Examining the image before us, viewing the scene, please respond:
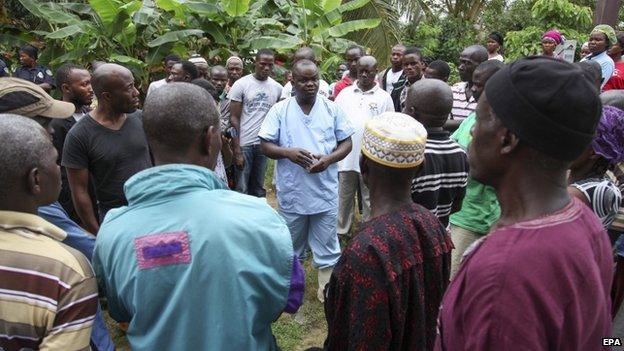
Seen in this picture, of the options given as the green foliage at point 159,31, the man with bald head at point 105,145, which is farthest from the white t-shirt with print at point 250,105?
the green foliage at point 159,31

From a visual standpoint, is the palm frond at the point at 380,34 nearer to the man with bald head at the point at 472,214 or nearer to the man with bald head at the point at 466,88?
the man with bald head at the point at 466,88

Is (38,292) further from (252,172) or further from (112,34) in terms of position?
(112,34)

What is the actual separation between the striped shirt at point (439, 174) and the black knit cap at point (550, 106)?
1724mm

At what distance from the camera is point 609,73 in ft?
19.8

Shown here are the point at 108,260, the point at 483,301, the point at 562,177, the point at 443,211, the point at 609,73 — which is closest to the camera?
the point at 483,301

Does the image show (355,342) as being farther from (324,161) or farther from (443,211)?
(324,161)

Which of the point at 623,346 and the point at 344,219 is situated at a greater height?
the point at 623,346

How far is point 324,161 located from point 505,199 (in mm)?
2579

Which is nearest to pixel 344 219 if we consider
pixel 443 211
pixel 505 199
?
Answer: pixel 443 211

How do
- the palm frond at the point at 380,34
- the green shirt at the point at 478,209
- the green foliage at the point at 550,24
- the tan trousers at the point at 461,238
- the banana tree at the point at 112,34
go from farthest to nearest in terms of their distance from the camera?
the palm frond at the point at 380,34 → the green foliage at the point at 550,24 → the banana tree at the point at 112,34 → the tan trousers at the point at 461,238 → the green shirt at the point at 478,209

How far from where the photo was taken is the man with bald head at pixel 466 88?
4617 millimetres

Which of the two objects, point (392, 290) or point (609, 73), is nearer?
A: point (392, 290)

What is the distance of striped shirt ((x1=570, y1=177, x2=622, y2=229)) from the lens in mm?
2236

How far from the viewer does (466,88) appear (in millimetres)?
4762
